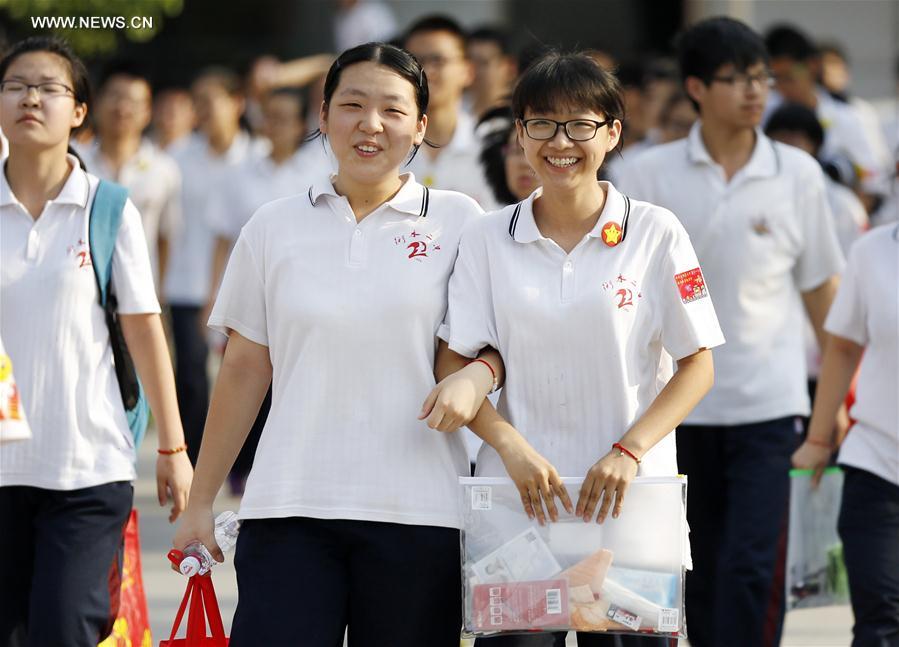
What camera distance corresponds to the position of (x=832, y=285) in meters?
5.81

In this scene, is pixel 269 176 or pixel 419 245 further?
pixel 269 176

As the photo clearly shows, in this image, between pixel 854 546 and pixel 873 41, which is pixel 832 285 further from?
pixel 873 41

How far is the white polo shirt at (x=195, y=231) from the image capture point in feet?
32.1

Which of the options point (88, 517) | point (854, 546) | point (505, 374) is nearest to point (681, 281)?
point (505, 374)

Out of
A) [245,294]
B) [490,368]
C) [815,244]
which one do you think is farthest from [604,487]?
[815,244]

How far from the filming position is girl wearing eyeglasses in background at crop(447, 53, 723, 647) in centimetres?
390

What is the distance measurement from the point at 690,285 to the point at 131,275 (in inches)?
62.4

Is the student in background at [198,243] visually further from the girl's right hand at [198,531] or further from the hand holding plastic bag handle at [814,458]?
the girl's right hand at [198,531]

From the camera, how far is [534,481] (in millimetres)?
3758

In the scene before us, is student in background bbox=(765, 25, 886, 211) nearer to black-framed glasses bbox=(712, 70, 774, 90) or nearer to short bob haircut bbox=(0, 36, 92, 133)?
black-framed glasses bbox=(712, 70, 774, 90)

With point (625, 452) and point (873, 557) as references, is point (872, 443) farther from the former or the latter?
point (625, 452)

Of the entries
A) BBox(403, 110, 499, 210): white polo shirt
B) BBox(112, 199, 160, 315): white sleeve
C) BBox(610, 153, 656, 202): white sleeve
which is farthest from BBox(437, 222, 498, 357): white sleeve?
BBox(403, 110, 499, 210): white polo shirt

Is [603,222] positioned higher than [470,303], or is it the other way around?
[603,222]

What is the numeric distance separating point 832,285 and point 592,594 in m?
2.39
